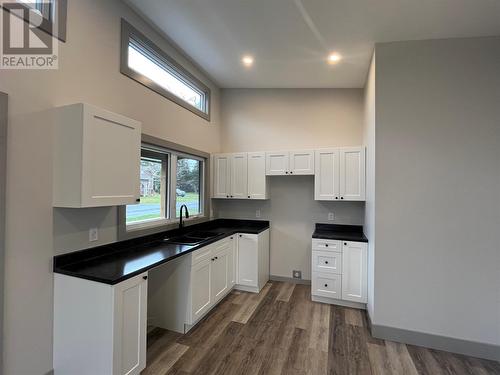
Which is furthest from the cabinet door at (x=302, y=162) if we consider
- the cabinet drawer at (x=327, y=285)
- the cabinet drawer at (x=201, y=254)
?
the cabinet drawer at (x=201, y=254)

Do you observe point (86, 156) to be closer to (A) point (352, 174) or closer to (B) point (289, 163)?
(B) point (289, 163)

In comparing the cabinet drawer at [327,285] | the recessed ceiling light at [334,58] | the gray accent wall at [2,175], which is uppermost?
the recessed ceiling light at [334,58]

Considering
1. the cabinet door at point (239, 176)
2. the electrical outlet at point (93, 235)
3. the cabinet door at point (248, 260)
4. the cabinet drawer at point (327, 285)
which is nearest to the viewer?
the electrical outlet at point (93, 235)

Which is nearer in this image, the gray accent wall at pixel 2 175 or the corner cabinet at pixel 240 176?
the gray accent wall at pixel 2 175

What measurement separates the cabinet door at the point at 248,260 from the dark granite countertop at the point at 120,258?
2.20 ft

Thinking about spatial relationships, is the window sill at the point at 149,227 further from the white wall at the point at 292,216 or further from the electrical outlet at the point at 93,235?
the white wall at the point at 292,216

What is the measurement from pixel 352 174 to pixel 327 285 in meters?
1.55

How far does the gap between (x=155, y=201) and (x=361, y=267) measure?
2.73 m

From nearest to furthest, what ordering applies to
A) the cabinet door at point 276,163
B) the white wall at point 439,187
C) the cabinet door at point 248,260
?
the white wall at point 439,187
the cabinet door at point 248,260
the cabinet door at point 276,163

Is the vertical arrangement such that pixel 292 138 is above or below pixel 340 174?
above

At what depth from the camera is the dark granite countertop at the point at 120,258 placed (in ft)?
5.86

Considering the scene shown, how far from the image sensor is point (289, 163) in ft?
12.4

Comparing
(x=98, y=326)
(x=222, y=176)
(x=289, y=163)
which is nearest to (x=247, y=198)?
(x=222, y=176)

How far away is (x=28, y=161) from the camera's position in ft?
5.61
